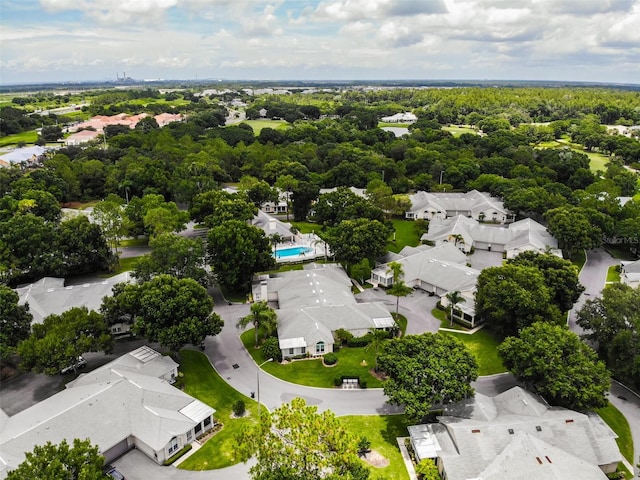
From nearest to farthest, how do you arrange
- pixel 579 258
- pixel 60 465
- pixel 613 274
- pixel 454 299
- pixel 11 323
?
pixel 60 465, pixel 11 323, pixel 454 299, pixel 613 274, pixel 579 258

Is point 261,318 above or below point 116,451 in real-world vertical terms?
above

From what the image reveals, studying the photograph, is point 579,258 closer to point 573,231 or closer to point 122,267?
point 573,231

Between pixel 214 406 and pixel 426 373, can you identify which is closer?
pixel 426 373

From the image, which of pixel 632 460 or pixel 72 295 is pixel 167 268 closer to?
pixel 72 295

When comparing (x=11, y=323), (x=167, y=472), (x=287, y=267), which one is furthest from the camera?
(x=287, y=267)

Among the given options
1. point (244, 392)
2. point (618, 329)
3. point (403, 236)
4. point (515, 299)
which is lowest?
point (244, 392)

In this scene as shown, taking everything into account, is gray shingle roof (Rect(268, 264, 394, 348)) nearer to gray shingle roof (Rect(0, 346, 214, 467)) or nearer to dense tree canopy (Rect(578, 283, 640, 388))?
gray shingle roof (Rect(0, 346, 214, 467))

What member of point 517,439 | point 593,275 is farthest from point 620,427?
point 593,275
